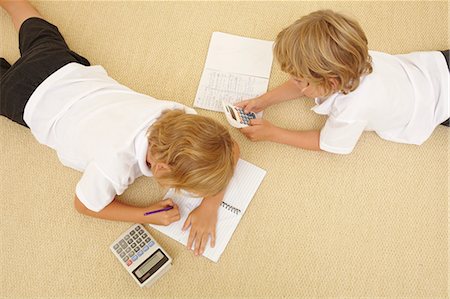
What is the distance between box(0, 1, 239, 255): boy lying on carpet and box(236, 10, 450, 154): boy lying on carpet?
208 mm

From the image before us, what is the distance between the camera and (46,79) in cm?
90

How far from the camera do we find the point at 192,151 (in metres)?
0.73

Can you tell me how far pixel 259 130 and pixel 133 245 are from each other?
43 cm

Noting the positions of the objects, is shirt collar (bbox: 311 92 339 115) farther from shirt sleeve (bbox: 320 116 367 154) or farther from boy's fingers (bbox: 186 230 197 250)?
boy's fingers (bbox: 186 230 197 250)

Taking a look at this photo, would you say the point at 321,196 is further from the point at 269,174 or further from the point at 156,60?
the point at 156,60

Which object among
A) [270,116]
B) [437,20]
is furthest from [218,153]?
[437,20]

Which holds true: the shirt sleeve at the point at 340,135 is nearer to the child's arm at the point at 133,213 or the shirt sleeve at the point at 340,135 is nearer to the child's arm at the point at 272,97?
the child's arm at the point at 272,97

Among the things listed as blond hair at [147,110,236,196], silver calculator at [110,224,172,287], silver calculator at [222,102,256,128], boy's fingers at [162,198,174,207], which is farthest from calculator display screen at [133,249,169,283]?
silver calculator at [222,102,256,128]

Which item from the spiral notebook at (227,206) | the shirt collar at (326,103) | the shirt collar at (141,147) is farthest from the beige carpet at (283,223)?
the shirt collar at (141,147)

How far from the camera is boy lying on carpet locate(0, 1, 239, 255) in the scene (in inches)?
29.5

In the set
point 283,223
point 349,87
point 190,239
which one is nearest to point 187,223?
point 190,239

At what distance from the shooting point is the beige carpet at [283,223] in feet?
3.12

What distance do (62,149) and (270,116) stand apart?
1.82 ft

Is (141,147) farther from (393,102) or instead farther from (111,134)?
(393,102)
